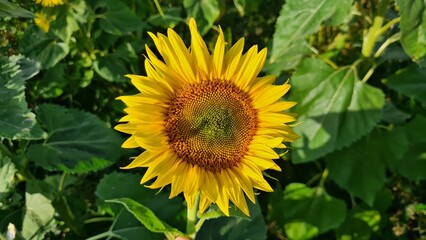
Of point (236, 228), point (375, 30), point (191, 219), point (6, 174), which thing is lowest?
point (236, 228)

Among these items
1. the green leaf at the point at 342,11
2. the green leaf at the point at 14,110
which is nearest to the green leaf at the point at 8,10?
the green leaf at the point at 14,110

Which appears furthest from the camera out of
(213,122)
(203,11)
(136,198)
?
(203,11)

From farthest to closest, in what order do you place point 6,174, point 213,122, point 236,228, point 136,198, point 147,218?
point 136,198
point 236,228
point 6,174
point 147,218
point 213,122

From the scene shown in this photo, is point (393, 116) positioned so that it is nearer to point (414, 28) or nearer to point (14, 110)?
point (414, 28)

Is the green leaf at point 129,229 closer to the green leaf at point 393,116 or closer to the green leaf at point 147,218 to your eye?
the green leaf at point 147,218

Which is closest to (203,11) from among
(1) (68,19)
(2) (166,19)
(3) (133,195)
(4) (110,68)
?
(2) (166,19)

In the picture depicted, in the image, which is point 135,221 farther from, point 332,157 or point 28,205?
point 332,157

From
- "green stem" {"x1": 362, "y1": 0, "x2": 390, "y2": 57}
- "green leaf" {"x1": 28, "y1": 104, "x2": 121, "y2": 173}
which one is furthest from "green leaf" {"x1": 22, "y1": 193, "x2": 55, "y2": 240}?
"green stem" {"x1": 362, "y1": 0, "x2": 390, "y2": 57}
